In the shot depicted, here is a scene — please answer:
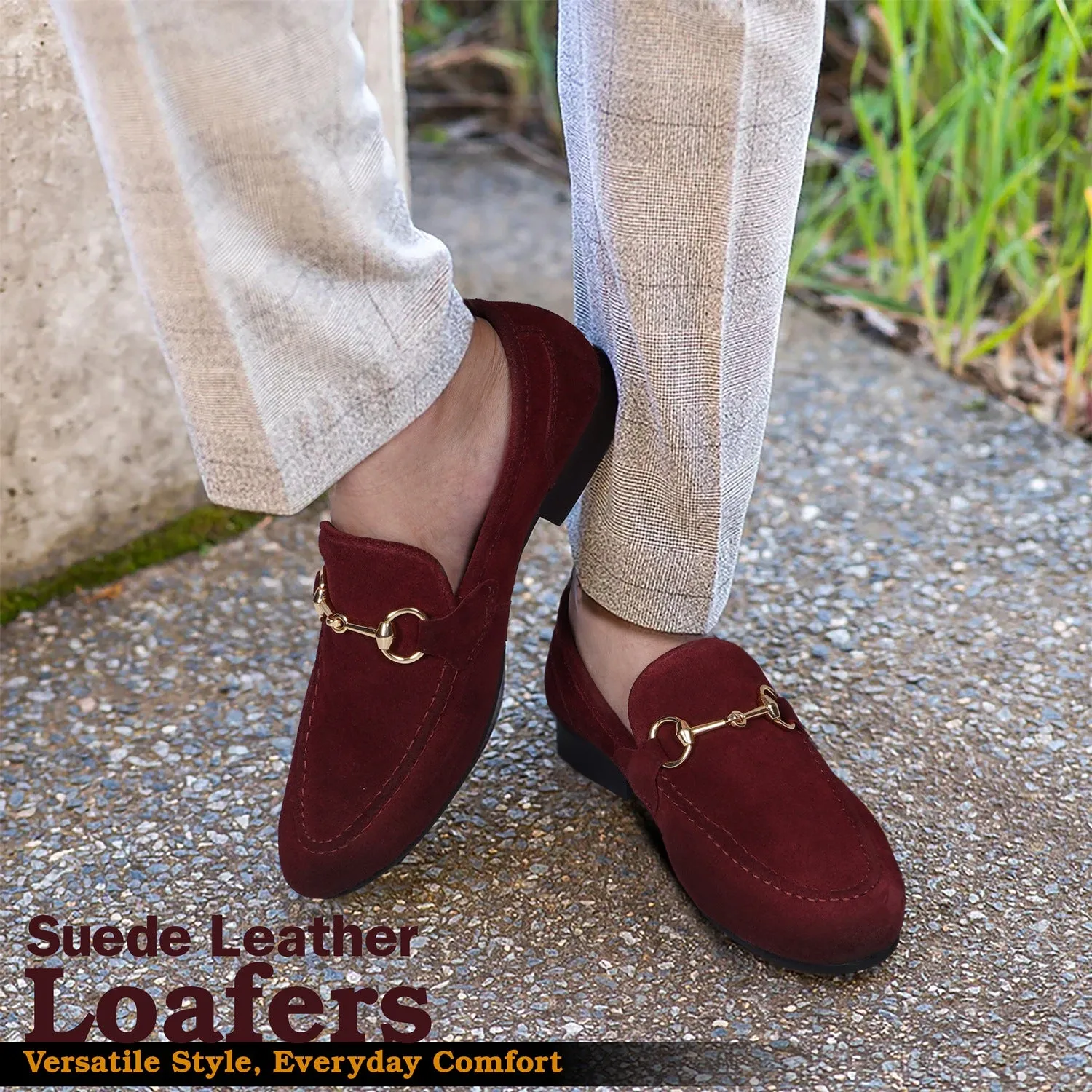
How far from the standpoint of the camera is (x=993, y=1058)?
2.80 feet

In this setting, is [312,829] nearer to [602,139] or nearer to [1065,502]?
[602,139]

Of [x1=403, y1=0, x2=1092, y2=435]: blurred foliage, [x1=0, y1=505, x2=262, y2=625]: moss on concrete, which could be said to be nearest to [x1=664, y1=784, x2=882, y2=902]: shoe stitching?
[x1=0, y1=505, x2=262, y2=625]: moss on concrete

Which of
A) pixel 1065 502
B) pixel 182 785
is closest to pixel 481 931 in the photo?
pixel 182 785

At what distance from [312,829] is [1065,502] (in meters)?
0.95

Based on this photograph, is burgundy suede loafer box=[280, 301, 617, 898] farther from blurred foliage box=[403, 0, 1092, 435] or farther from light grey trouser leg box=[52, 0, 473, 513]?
blurred foliage box=[403, 0, 1092, 435]

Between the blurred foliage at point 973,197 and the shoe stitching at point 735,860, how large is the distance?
884 mm

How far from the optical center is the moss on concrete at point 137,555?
4.39 ft

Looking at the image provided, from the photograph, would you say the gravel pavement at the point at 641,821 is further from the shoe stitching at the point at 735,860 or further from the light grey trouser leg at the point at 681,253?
the light grey trouser leg at the point at 681,253

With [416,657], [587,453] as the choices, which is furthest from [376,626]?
[587,453]

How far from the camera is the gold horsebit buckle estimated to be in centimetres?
95

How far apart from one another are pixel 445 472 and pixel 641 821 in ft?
1.12

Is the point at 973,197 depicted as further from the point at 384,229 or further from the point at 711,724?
the point at 384,229

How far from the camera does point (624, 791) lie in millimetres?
1050

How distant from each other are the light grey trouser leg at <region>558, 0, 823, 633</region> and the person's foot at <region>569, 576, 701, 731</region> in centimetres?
2
